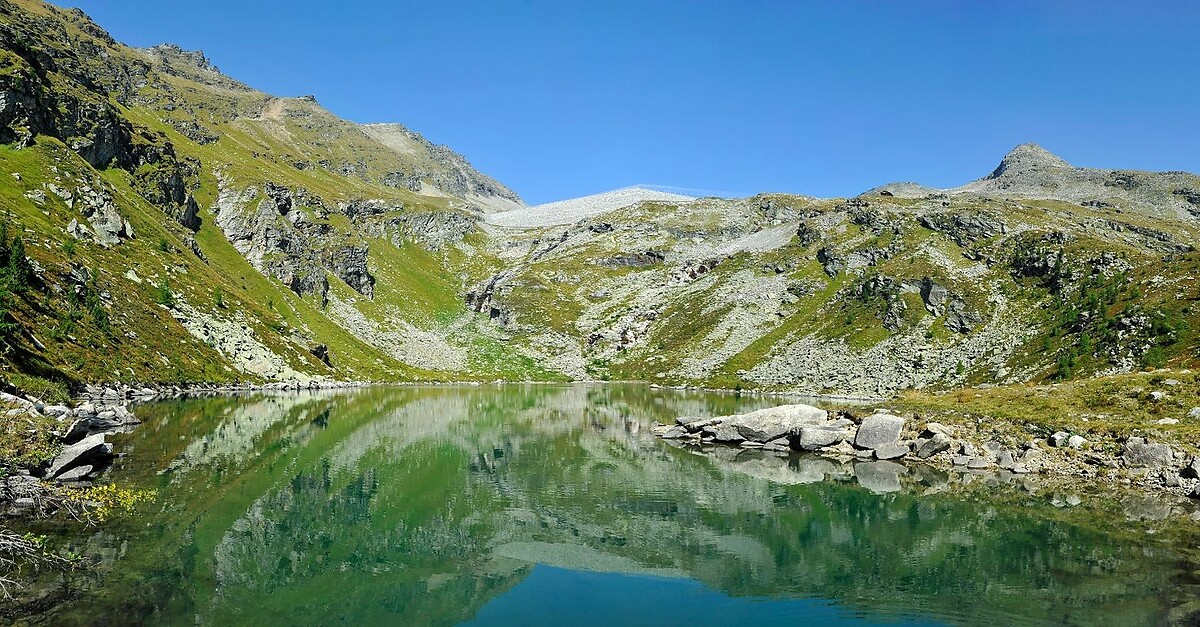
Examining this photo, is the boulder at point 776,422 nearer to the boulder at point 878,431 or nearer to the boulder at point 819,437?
the boulder at point 819,437

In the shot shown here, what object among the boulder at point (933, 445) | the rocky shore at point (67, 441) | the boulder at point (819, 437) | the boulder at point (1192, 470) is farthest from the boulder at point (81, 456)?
the boulder at point (1192, 470)

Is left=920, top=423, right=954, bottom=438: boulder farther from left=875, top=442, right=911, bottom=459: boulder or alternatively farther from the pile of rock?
left=875, top=442, right=911, bottom=459: boulder

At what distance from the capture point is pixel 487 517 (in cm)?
3438

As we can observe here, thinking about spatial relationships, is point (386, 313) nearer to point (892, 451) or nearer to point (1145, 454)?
point (892, 451)

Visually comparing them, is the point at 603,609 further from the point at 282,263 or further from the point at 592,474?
the point at 282,263

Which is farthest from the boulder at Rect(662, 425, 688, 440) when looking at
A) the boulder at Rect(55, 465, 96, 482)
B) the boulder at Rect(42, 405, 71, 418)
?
the boulder at Rect(42, 405, 71, 418)

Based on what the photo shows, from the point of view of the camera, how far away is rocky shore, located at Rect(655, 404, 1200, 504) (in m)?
41.1

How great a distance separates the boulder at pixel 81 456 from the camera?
108 feet

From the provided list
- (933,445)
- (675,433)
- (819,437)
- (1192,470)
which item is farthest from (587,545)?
(675,433)

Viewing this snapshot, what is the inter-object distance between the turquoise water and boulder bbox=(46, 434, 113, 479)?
5.36 feet

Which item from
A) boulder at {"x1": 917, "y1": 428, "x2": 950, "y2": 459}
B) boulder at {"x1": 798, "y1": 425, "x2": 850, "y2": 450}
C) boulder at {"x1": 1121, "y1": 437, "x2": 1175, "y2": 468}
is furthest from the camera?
boulder at {"x1": 798, "y1": 425, "x2": 850, "y2": 450}

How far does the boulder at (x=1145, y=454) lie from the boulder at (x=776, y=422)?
23.7 metres

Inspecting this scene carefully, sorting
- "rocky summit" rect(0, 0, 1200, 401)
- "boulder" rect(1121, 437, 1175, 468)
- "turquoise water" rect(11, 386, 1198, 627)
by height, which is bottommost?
"turquoise water" rect(11, 386, 1198, 627)

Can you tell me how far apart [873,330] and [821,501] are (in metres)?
121
